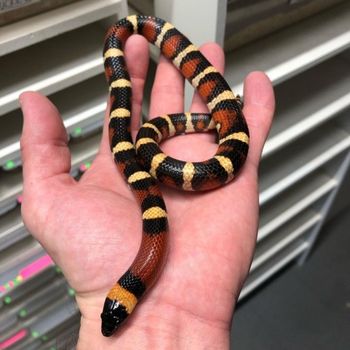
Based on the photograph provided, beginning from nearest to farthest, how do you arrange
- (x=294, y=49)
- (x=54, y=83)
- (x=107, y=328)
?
(x=107, y=328) → (x=54, y=83) → (x=294, y=49)

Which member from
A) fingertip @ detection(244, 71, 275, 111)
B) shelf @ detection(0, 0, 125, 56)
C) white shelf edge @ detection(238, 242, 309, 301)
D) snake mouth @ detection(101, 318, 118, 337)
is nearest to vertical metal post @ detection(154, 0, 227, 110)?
fingertip @ detection(244, 71, 275, 111)

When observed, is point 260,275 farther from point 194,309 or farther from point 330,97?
point 194,309

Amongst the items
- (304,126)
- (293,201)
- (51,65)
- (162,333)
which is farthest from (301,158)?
(162,333)

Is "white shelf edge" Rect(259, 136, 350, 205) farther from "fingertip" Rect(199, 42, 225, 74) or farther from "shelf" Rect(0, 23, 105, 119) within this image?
"shelf" Rect(0, 23, 105, 119)

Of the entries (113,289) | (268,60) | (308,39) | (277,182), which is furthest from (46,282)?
(308,39)

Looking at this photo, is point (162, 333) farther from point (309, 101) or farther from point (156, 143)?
point (309, 101)

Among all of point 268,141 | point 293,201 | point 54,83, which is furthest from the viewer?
point 293,201

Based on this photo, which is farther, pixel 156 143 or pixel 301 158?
pixel 301 158
